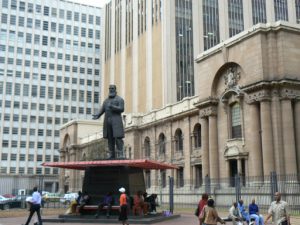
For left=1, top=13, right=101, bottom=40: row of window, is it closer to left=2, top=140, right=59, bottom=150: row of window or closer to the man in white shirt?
left=2, top=140, right=59, bottom=150: row of window

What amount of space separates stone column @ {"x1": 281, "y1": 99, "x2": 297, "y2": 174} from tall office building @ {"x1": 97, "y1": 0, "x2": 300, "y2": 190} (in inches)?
3.2

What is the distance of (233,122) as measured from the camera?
136 feet

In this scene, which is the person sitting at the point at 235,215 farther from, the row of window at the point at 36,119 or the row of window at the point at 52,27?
the row of window at the point at 52,27

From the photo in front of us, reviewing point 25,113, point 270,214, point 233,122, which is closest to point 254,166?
point 233,122

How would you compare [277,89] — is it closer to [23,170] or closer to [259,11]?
[259,11]

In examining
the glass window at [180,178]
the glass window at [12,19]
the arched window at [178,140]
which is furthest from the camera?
the glass window at [12,19]

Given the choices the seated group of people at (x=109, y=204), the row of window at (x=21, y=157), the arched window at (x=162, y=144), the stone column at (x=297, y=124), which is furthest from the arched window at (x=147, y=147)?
the row of window at (x=21, y=157)

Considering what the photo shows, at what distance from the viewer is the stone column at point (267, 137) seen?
35938 mm

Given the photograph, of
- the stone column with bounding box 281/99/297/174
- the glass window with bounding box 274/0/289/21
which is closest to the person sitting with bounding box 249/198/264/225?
the stone column with bounding box 281/99/297/174

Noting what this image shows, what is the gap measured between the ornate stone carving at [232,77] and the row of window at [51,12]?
74.3 meters

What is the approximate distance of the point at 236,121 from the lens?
4122 centimetres

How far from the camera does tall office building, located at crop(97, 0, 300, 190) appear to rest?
36969 millimetres

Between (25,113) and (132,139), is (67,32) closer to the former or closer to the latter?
(25,113)

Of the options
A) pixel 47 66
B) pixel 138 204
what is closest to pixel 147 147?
pixel 138 204
